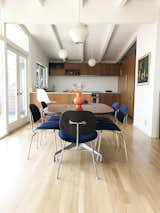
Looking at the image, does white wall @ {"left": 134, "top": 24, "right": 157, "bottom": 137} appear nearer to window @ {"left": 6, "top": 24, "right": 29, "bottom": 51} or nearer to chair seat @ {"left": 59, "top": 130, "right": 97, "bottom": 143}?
chair seat @ {"left": 59, "top": 130, "right": 97, "bottom": 143}

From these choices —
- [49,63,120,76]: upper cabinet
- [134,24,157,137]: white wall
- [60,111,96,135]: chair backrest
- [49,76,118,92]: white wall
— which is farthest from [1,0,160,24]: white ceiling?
[49,76,118,92]: white wall

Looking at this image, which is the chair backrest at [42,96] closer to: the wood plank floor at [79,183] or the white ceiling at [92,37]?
the white ceiling at [92,37]

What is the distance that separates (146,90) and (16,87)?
3282mm

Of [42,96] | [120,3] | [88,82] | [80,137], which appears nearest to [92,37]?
[120,3]

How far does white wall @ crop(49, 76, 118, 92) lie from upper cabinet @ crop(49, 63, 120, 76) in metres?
0.42

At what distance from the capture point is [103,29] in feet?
17.1

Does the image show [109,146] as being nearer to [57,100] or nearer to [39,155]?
[39,155]

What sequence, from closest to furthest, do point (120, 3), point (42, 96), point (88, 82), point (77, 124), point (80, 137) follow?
point (77, 124), point (80, 137), point (120, 3), point (42, 96), point (88, 82)

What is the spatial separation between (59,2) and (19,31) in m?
1.84

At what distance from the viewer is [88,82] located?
10039 millimetres

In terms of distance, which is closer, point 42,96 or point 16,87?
point 16,87

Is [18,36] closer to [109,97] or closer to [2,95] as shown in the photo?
[2,95]

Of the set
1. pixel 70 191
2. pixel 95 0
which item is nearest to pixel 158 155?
pixel 70 191

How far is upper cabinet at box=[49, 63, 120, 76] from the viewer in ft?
31.3
